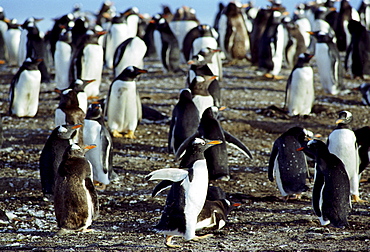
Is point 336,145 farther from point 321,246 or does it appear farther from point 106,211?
point 106,211

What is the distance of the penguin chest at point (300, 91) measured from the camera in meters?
9.33

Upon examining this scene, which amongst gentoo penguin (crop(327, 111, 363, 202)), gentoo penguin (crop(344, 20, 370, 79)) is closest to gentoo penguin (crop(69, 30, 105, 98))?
gentoo penguin (crop(344, 20, 370, 79))

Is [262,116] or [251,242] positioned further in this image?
[262,116]

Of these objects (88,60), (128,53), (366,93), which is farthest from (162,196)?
(128,53)

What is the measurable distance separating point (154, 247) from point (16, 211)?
1.65 metres

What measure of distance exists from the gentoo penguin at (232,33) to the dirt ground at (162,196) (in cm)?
388

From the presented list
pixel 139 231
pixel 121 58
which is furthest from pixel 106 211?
pixel 121 58

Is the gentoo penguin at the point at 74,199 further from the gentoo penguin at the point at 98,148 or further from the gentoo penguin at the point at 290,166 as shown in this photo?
the gentoo penguin at the point at 290,166

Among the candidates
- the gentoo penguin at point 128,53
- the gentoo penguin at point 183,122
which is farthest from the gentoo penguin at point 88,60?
the gentoo penguin at point 183,122

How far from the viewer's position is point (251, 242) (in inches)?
175

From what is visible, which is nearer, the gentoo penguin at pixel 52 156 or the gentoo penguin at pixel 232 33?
the gentoo penguin at pixel 52 156

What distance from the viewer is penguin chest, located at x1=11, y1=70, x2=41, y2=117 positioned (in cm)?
930

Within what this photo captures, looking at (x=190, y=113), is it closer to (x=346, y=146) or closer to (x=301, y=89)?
(x=346, y=146)

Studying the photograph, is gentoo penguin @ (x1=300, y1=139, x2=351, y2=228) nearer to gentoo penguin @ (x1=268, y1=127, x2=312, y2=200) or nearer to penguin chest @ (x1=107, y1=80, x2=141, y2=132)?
gentoo penguin @ (x1=268, y1=127, x2=312, y2=200)
